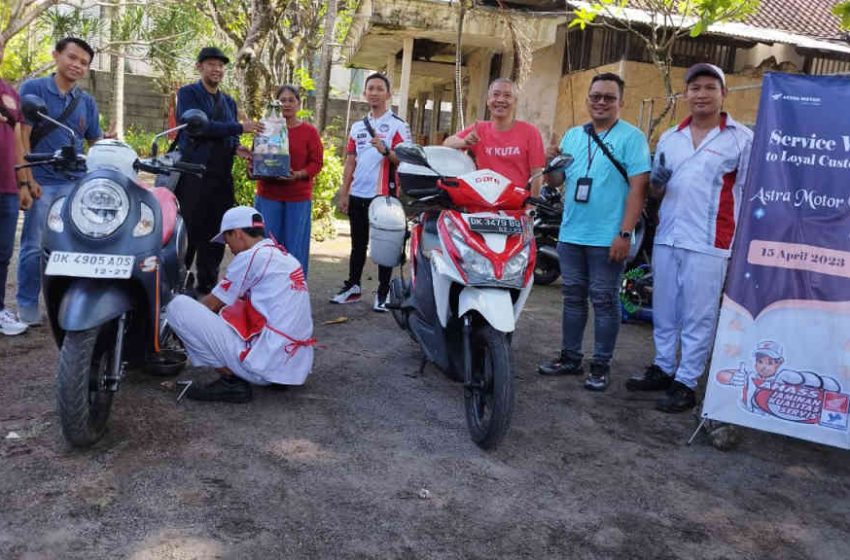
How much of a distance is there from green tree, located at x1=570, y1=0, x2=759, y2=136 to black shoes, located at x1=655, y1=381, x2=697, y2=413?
2465 mm

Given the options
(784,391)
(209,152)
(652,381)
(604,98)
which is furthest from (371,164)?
(784,391)

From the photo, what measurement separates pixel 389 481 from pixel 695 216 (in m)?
2.26

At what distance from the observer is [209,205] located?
5.43 m

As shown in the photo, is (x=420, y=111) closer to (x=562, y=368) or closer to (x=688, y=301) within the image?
(x=562, y=368)

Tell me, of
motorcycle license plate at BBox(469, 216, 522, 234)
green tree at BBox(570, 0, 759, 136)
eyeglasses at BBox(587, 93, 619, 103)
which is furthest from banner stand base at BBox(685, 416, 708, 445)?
green tree at BBox(570, 0, 759, 136)

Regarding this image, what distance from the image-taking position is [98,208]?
3125 mm

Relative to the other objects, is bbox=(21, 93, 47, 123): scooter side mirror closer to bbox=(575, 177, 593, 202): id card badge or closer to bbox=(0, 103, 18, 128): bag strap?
bbox=(0, 103, 18, 128): bag strap

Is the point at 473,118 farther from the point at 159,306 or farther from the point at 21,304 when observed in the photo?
the point at 159,306

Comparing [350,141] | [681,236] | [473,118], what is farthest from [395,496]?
[473,118]

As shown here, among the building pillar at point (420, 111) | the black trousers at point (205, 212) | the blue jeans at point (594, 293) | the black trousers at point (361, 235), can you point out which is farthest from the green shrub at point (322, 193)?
the building pillar at point (420, 111)

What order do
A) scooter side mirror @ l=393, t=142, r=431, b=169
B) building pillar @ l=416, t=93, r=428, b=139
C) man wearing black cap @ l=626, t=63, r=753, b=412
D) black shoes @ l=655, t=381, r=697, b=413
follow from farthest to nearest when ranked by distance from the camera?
building pillar @ l=416, t=93, r=428, b=139, black shoes @ l=655, t=381, r=697, b=413, man wearing black cap @ l=626, t=63, r=753, b=412, scooter side mirror @ l=393, t=142, r=431, b=169

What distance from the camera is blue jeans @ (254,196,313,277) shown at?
19.1ft

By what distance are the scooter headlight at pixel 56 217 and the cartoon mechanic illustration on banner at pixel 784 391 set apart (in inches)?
125

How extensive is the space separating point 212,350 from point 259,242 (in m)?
0.60
